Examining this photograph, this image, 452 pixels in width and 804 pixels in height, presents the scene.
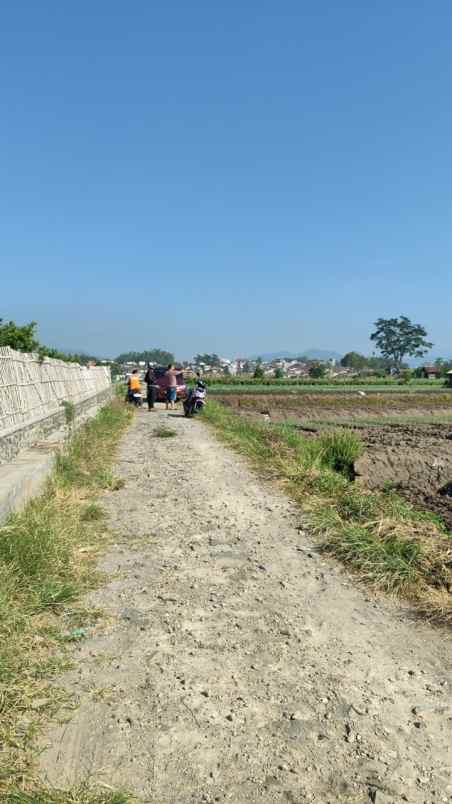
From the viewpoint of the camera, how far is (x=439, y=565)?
454 centimetres

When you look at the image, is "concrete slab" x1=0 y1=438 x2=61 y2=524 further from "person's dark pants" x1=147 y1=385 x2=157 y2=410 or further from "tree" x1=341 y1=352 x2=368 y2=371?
"tree" x1=341 y1=352 x2=368 y2=371

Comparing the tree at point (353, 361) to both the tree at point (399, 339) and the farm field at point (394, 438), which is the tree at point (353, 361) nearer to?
the tree at point (399, 339)

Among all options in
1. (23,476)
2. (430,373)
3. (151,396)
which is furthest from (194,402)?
(430,373)

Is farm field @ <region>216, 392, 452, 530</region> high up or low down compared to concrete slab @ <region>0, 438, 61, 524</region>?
down

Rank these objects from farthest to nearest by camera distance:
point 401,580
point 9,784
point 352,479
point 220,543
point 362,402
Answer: point 362,402
point 352,479
point 220,543
point 401,580
point 9,784

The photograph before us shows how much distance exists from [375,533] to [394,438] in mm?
11911

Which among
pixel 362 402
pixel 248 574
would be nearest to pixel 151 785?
pixel 248 574

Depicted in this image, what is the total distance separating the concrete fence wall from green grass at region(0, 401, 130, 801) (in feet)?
4.77

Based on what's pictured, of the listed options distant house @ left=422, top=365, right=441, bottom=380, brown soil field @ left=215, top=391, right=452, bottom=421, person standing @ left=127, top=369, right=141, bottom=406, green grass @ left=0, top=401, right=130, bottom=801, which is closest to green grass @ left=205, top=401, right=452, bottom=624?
green grass @ left=0, top=401, right=130, bottom=801

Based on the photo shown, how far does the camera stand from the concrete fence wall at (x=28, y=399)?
8414mm

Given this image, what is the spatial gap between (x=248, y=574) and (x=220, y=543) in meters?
0.83

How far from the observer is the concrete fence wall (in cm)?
Result: 841

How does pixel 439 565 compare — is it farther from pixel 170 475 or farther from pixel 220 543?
pixel 170 475

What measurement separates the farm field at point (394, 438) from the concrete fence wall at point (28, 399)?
5141mm
